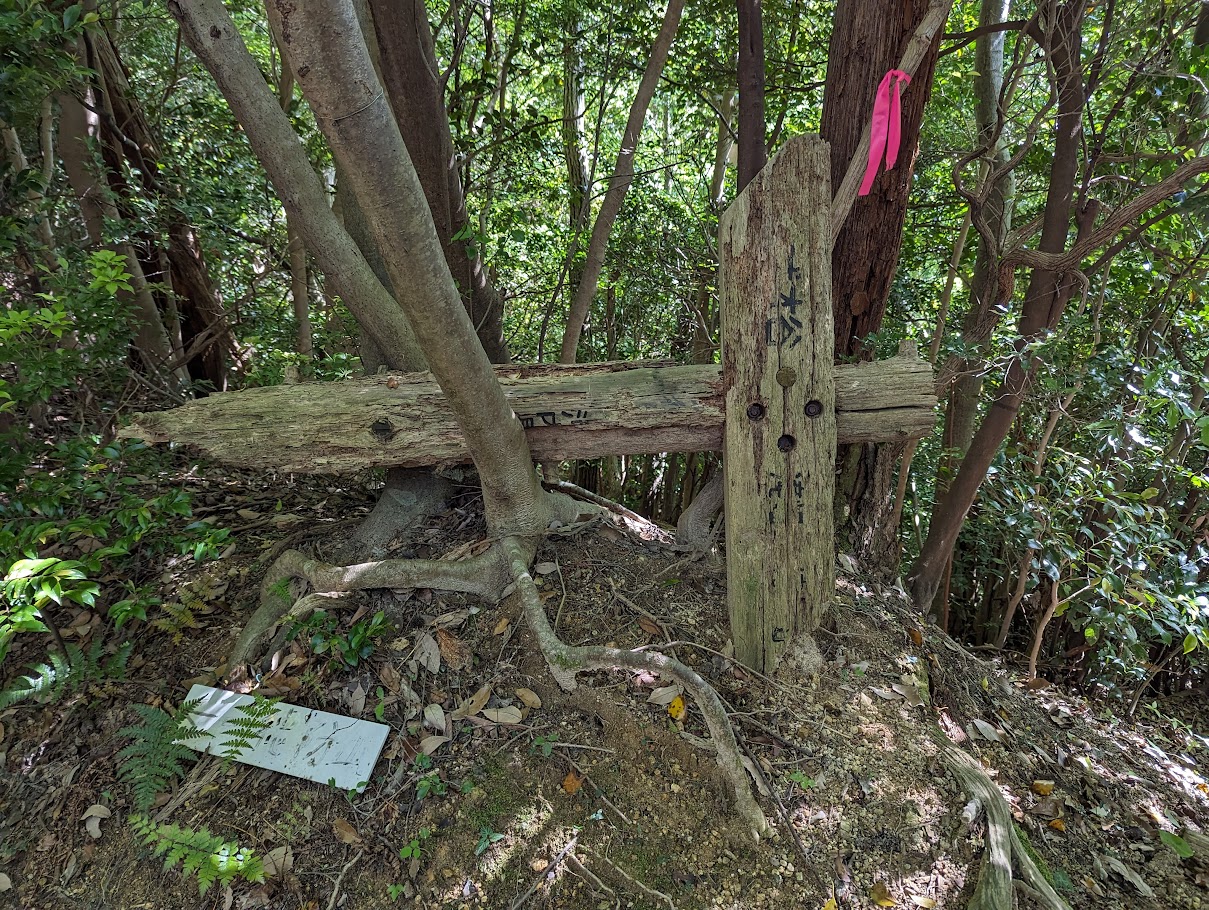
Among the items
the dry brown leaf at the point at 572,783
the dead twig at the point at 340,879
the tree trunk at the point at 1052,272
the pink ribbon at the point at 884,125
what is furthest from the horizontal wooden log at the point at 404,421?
the tree trunk at the point at 1052,272

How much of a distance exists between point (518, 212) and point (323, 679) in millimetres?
3859

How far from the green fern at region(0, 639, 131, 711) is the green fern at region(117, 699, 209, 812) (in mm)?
339

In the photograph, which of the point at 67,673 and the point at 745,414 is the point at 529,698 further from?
the point at 67,673

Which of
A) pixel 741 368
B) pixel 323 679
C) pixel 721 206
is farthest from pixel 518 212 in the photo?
pixel 323 679

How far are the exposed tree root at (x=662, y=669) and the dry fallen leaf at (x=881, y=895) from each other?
38 centimetres

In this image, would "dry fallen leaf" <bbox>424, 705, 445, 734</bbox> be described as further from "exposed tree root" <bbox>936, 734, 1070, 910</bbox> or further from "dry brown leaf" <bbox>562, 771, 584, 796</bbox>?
"exposed tree root" <bbox>936, 734, 1070, 910</bbox>

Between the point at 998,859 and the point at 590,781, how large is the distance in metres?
1.44

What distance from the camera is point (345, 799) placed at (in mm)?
2430

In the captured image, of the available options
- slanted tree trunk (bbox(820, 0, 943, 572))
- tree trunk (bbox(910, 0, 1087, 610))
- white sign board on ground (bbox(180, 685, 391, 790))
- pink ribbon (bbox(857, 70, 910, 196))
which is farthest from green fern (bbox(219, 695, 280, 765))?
tree trunk (bbox(910, 0, 1087, 610))

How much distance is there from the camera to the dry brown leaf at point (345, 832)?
2.31 meters

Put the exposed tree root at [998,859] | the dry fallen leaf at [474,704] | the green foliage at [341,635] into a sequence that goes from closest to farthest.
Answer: the exposed tree root at [998,859] → the dry fallen leaf at [474,704] → the green foliage at [341,635]

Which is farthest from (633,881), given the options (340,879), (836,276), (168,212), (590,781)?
(168,212)

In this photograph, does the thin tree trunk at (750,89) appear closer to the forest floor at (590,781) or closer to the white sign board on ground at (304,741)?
the forest floor at (590,781)

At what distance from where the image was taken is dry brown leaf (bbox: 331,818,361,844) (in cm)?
231
